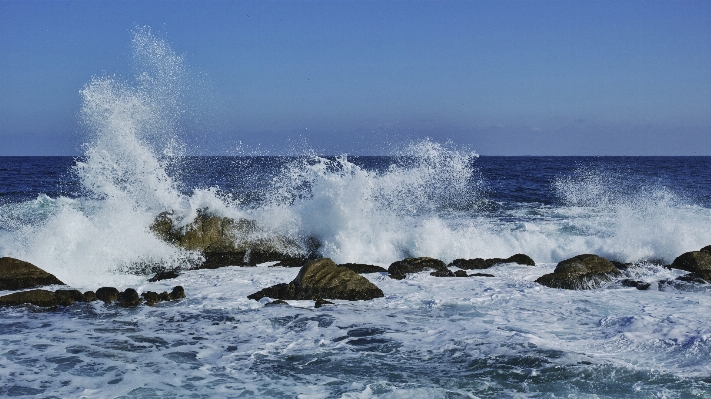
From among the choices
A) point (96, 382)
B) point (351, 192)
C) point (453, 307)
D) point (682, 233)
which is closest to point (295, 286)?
point (453, 307)

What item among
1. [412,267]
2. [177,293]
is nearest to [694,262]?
[412,267]

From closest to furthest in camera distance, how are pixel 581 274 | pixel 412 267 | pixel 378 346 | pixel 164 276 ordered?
pixel 378 346 < pixel 581 274 < pixel 164 276 < pixel 412 267

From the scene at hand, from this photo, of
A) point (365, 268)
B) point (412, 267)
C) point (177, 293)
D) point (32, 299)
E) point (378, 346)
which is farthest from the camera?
point (365, 268)

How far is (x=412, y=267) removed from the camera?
37.6 ft

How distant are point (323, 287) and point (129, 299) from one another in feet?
9.13

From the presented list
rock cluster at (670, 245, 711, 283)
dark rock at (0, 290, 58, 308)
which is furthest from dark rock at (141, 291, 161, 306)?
rock cluster at (670, 245, 711, 283)

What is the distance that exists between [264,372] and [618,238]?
10508 millimetres

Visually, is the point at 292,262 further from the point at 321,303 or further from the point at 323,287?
the point at 321,303

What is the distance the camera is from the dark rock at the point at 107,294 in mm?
9125

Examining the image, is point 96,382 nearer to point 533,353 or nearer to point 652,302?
point 533,353

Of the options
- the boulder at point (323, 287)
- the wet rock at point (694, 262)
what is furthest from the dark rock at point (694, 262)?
the boulder at point (323, 287)

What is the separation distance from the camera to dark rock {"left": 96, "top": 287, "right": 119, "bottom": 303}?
29.9 ft

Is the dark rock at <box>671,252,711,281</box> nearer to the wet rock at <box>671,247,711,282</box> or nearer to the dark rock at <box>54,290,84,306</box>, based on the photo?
the wet rock at <box>671,247,711,282</box>

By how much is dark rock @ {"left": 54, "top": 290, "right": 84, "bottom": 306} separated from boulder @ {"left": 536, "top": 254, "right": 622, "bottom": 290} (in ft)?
23.6
